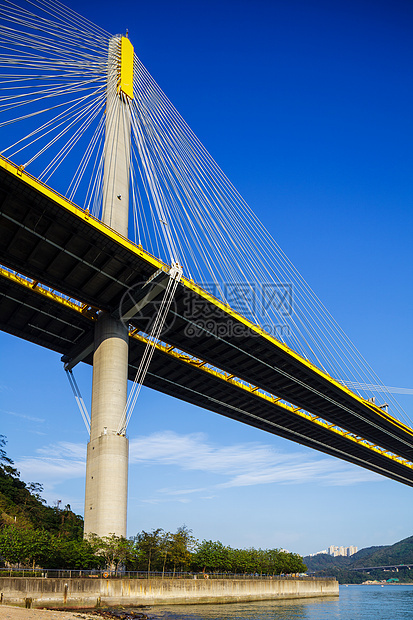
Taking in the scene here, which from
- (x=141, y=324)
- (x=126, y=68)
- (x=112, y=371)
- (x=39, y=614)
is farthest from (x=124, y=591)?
(x=126, y=68)

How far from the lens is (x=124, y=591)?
109 feet

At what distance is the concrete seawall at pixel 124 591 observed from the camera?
89.8 ft

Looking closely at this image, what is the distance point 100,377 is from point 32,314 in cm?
918

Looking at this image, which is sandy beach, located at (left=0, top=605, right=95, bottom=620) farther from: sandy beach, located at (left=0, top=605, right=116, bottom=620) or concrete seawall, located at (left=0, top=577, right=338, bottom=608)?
concrete seawall, located at (left=0, top=577, right=338, bottom=608)

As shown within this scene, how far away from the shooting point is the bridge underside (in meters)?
33.7

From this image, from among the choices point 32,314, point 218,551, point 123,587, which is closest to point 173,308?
point 32,314

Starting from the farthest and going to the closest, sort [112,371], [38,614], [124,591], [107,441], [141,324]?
[141,324] → [112,371] → [107,441] → [124,591] → [38,614]

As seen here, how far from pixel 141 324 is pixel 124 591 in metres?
19.9

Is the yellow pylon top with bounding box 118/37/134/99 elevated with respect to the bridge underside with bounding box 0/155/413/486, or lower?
elevated

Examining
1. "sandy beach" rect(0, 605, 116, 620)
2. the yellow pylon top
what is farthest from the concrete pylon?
"sandy beach" rect(0, 605, 116, 620)

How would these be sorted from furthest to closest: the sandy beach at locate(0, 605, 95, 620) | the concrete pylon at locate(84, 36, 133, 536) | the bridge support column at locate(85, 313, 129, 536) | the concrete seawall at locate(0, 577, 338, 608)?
the concrete pylon at locate(84, 36, 133, 536) < the bridge support column at locate(85, 313, 129, 536) < the concrete seawall at locate(0, 577, 338, 608) < the sandy beach at locate(0, 605, 95, 620)

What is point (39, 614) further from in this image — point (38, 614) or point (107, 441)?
point (107, 441)

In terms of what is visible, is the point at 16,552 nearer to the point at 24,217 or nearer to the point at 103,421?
the point at 103,421

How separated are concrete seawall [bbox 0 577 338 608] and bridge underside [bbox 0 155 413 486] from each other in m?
18.6
